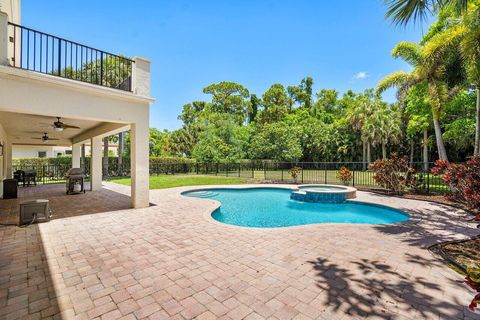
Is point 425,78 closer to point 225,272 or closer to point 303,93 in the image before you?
point 225,272

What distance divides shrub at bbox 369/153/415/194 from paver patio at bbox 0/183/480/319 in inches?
196

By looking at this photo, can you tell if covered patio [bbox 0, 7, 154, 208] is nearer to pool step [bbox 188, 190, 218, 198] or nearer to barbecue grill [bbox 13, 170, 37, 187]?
pool step [bbox 188, 190, 218, 198]

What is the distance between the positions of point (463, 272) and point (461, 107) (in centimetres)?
1404

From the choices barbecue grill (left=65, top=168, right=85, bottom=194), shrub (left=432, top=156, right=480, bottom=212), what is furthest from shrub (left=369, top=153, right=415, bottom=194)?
barbecue grill (left=65, top=168, right=85, bottom=194)

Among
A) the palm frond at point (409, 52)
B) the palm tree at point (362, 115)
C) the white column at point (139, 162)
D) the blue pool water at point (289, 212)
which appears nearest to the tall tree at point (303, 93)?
the palm tree at point (362, 115)

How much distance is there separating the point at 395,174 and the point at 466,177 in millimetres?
4689

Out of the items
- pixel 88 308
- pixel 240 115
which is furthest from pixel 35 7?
pixel 240 115

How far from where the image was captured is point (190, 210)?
7.10 metres

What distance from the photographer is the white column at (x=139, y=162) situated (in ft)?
22.8

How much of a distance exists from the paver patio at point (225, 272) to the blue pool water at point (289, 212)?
2119 millimetres

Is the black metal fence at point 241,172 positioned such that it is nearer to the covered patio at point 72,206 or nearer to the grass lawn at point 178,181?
the grass lawn at point 178,181

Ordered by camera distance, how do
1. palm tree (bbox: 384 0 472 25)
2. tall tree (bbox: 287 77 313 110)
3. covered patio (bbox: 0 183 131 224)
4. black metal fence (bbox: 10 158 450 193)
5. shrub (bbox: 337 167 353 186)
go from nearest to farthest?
palm tree (bbox: 384 0 472 25)
covered patio (bbox: 0 183 131 224)
shrub (bbox: 337 167 353 186)
black metal fence (bbox: 10 158 450 193)
tall tree (bbox: 287 77 313 110)

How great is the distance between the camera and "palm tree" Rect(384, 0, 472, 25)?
4.44 m

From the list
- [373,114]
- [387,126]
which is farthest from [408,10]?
[387,126]
